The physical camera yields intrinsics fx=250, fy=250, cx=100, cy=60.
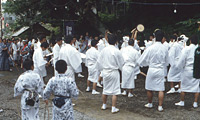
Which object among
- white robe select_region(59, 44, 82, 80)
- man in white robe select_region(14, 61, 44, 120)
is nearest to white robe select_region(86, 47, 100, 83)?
white robe select_region(59, 44, 82, 80)

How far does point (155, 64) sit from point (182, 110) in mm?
1468

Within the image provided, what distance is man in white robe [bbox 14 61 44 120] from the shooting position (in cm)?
475

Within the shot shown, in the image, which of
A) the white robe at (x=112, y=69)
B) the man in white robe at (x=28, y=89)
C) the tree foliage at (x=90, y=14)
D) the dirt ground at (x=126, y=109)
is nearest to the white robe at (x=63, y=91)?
the man in white robe at (x=28, y=89)

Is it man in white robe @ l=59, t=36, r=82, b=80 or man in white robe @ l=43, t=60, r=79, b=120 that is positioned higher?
man in white robe @ l=59, t=36, r=82, b=80

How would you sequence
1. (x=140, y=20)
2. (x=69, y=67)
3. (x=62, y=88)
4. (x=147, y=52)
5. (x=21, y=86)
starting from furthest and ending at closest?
(x=140, y=20) → (x=69, y=67) → (x=147, y=52) → (x=21, y=86) → (x=62, y=88)

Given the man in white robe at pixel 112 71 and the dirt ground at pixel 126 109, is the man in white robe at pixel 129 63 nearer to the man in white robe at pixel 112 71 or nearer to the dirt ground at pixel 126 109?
the dirt ground at pixel 126 109

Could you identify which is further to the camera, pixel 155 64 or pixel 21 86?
pixel 155 64

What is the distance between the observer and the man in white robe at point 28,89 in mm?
4750

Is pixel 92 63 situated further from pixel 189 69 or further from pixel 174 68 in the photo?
pixel 189 69

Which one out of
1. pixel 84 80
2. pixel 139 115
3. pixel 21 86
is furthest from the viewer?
pixel 84 80

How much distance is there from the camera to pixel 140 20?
1988 centimetres

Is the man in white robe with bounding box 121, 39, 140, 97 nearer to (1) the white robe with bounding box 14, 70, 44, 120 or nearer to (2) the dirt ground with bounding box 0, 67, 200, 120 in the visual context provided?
(2) the dirt ground with bounding box 0, 67, 200, 120

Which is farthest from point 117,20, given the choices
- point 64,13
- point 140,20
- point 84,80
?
point 84,80

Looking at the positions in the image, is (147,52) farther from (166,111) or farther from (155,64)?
(166,111)
